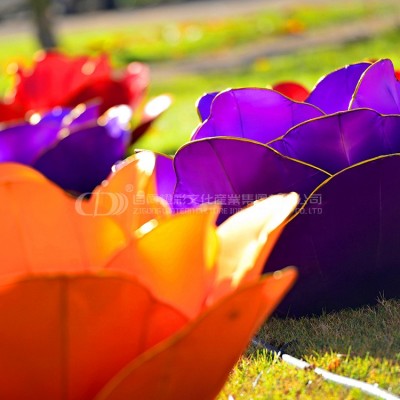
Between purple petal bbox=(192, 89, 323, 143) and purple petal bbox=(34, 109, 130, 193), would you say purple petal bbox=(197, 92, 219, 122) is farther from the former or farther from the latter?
purple petal bbox=(34, 109, 130, 193)

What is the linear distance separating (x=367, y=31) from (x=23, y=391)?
7802 millimetres

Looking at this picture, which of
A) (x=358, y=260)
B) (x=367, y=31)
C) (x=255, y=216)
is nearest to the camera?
(x=255, y=216)

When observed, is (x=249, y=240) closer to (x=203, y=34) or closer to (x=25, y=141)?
(x=25, y=141)

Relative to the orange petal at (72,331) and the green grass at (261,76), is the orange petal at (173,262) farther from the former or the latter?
the green grass at (261,76)

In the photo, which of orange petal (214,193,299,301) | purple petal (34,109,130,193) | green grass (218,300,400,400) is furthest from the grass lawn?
purple petal (34,109,130,193)

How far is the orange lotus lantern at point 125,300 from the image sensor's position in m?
1.06

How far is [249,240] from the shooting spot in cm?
118


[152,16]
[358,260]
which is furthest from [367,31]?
[358,260]

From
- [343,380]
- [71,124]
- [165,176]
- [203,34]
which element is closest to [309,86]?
[71,124]

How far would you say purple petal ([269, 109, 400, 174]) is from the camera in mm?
1729

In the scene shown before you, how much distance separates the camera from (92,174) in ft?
8.93

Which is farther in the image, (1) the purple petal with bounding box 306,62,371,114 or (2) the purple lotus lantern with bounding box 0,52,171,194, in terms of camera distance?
(2) the purple lotus lantern with bounding box 0,52,171,194

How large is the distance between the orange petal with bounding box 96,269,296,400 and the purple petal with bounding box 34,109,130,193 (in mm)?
1473

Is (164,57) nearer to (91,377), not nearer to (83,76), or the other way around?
(83,76)
